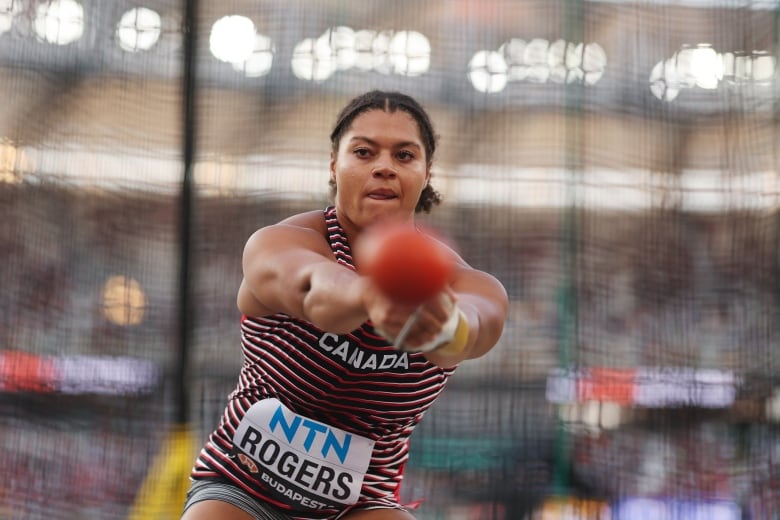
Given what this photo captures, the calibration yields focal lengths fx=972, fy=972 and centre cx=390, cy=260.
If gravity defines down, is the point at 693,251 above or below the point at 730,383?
above

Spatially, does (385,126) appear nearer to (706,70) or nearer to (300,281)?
(300,281)

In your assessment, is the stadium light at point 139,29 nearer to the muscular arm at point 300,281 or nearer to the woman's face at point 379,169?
the woman's face at point 379,169

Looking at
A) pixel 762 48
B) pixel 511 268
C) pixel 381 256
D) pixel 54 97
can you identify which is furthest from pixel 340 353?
pixel 762 48

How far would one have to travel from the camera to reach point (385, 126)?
206 cm

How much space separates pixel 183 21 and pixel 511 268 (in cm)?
141

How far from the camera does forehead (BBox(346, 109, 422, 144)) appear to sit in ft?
6.73

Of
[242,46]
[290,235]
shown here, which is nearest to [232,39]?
[242,46]

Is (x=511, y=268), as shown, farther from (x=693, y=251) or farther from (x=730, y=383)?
(x=730, y=383)

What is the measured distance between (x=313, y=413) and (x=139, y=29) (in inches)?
70.5

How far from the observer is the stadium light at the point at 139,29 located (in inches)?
128

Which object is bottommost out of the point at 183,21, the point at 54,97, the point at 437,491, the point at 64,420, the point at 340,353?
the point at 437,491

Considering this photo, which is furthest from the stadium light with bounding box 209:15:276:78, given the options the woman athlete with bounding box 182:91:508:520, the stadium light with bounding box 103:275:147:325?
the woman athlete with bounding box 182:91:508:520

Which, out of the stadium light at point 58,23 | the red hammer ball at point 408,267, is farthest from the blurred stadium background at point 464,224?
the red hammer ball at point 408,267

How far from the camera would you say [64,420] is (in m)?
3.22
